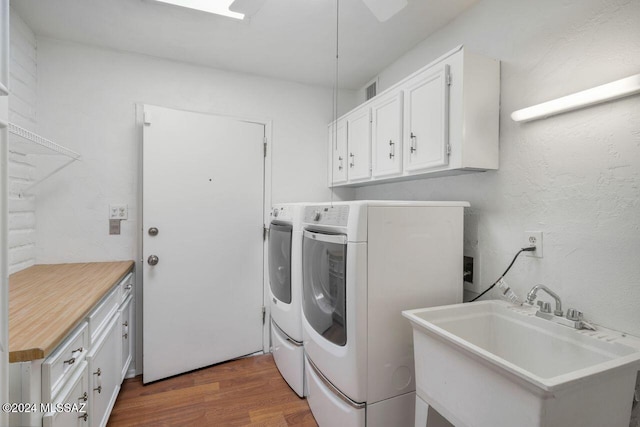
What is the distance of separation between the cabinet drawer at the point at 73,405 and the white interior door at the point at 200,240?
38.2 inches

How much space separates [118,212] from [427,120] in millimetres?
2291

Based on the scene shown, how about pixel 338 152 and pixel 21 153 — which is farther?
pixel 338 152

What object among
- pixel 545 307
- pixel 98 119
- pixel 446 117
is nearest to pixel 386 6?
pixel 446 117

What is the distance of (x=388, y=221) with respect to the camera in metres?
1.43

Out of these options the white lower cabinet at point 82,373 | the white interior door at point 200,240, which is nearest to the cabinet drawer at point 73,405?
the white lower cabinet at point 82,373

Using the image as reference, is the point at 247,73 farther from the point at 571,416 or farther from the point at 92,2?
the point at 571,416

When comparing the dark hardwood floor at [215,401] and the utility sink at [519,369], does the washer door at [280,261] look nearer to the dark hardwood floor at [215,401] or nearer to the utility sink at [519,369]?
the dark hardwood floor at [215,401]

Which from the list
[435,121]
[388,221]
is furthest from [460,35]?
[388,221]

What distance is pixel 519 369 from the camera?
838 millimetres

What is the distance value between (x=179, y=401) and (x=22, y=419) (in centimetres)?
127

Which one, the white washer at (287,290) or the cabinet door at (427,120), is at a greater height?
the cabinet door at (427,120)

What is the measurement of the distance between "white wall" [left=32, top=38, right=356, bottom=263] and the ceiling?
4.8 inches

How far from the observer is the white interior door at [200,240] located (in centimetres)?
220

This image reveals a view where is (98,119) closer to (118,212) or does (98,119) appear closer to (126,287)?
(118,212)
